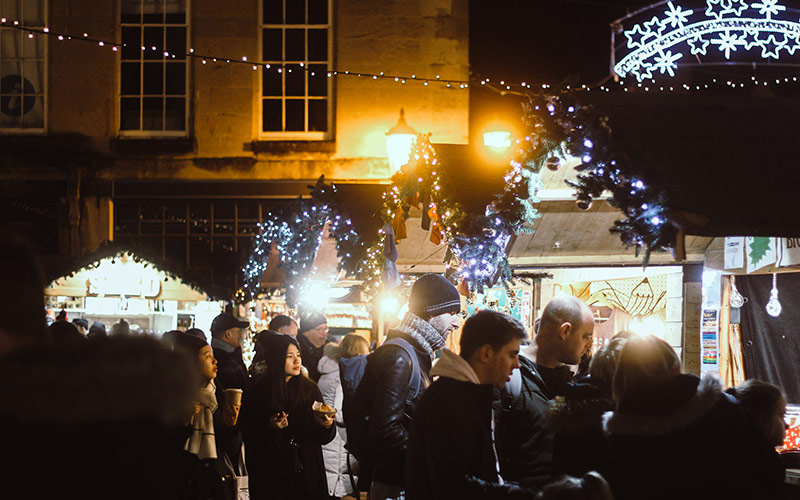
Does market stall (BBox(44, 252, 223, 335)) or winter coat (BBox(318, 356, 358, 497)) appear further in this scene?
market stall (BBox(44, 252, 223, 335))

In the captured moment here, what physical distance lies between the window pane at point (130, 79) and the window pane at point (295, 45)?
9.42 feet

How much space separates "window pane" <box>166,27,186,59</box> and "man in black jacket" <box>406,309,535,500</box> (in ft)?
45.8

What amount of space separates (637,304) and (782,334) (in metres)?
2.00

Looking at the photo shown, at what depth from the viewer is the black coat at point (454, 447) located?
368cm

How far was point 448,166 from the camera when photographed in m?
7.55

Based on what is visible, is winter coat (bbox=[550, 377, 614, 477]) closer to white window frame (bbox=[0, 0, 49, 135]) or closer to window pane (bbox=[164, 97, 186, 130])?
window pane (bbox=[164, 97, 186, 130])

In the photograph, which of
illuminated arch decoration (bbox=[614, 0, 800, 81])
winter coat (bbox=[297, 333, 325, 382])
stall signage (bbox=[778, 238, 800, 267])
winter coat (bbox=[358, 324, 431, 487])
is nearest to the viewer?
winter coat (bbox=[358, 324, 431, 487])

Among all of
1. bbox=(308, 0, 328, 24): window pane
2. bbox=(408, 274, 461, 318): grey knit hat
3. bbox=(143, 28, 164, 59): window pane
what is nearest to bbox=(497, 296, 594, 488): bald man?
bbox=(408, 274, 461, 318): grey knit hat

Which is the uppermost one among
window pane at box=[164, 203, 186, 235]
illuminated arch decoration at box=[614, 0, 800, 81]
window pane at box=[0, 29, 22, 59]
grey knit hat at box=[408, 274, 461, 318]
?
window pane at box=[0, 29, 22, 59]

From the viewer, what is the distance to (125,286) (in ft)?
47.9

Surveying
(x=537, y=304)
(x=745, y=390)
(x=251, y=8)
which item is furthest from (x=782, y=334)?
(x=251, y=8)

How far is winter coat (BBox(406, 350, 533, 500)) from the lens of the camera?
3680 mm

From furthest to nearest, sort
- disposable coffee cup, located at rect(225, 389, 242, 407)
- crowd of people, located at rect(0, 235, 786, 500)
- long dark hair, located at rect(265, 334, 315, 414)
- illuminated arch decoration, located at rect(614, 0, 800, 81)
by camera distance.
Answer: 1. illuminated arch decoration, located at rect(614, 0, 800, 81)
2. long dark hair, located at rect(265, 334, 315, 414)
3. disposable coffee cup, located at rect(225, 389, 242, 407)
4. crowd of people, located at rect(0, 235, 786, 500)

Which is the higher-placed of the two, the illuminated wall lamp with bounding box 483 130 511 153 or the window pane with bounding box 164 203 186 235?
the illuminated wall lamp with bounding box 483 130 511 153
